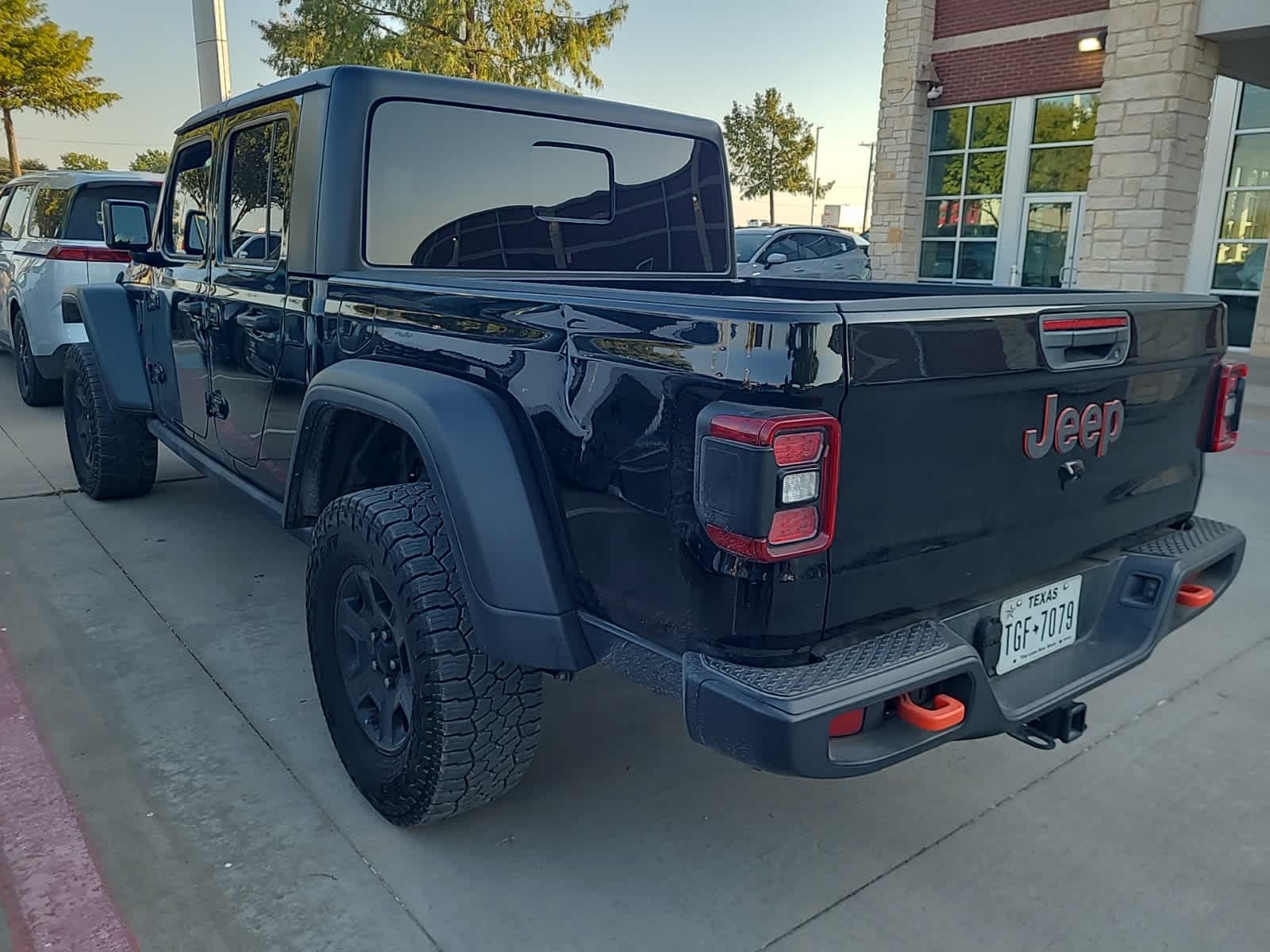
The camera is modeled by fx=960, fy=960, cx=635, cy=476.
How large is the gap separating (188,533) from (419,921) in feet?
10.8

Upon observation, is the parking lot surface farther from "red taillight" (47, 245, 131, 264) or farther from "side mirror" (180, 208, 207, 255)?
"red taillight" (47, 245, 131, 264)

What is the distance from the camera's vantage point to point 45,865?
7.67ft

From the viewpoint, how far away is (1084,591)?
7.77ft

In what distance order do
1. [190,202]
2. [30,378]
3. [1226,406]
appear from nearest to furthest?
[1226,406]
[190,202]
[30,378]

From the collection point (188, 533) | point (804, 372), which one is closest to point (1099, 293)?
point (804, 372)

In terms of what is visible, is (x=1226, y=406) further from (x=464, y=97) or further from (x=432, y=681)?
(x=464, y=97)

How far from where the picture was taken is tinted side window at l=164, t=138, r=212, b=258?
3.91 m

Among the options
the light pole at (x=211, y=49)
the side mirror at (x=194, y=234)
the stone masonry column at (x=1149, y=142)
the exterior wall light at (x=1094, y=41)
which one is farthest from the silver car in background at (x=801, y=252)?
the side mirror at (x=194, y=234)

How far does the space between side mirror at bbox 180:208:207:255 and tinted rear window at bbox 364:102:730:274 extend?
131 centimetres

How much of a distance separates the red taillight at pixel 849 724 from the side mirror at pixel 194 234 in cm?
319

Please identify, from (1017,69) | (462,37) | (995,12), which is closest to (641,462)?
(1017,69)

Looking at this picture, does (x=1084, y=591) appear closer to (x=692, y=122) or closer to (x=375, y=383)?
(x=375, y=383)

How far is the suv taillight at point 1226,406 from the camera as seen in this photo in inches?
107

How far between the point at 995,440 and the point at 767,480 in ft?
2.21
